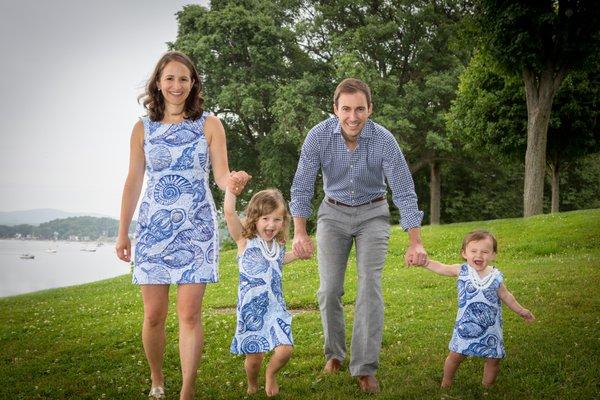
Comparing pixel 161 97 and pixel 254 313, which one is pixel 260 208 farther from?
pixel 161 97

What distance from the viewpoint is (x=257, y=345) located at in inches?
215

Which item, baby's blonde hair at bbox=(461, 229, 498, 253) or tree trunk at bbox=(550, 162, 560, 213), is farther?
tree trunk at bbox=(550, 162, 560, 213)

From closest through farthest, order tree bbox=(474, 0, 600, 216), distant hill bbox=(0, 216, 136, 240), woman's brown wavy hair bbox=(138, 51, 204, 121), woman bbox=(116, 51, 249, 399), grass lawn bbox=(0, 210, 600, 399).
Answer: woman bbox=(116, 51, 249, 399) → woman's brown wavy hair bbox=(138, 51, 204, 121) → grass lawn bbox=(0, 210, 600, 399) → tree bbox=(474, 0, 600, 216) → distant hill bbox=(0, 216, 136, 240)

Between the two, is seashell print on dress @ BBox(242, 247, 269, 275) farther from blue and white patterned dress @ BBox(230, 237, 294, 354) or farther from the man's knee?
the man's knee

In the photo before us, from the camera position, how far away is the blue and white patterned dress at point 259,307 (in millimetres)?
5492

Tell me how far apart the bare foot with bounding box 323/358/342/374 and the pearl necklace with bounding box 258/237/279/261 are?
1.52 m

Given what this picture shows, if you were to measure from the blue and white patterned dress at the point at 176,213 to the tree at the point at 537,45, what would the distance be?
19575 mm

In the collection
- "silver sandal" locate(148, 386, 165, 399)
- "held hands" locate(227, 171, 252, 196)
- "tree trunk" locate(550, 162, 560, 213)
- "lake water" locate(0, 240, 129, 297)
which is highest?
"tree trunk" locate(550, 162, 560, 213)

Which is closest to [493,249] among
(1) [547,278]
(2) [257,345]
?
(2) [257,345]

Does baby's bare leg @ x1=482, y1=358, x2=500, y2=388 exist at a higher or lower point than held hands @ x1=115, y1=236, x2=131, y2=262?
lower

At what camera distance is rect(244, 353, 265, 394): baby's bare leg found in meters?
5.63

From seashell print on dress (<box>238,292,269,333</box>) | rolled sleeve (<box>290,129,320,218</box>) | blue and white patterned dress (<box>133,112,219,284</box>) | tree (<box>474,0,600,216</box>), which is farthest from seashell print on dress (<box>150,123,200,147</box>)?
tree (<box>474,0,600,216</box>)

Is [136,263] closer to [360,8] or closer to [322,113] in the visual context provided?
[322,113]

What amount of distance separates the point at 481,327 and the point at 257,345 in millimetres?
2185
